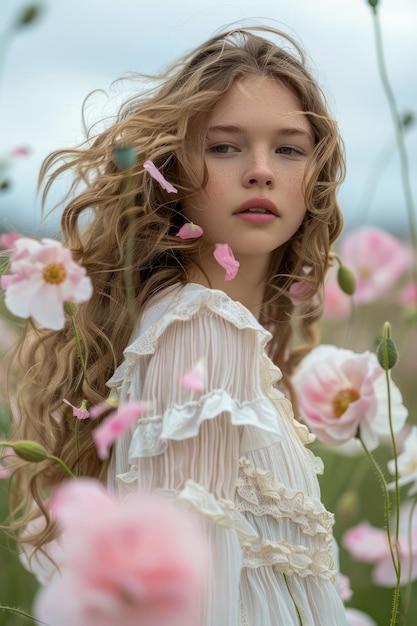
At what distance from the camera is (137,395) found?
3.43 ft

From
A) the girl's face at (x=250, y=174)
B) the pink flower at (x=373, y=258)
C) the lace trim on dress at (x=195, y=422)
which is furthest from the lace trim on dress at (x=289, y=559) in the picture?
the pink flower at (x=373, y=258)

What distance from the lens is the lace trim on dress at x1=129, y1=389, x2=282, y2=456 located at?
0.93 metres

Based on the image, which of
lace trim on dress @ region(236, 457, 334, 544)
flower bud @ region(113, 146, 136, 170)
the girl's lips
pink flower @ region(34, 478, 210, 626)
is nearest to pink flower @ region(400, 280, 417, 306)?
the girl's lips

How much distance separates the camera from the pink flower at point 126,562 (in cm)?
53

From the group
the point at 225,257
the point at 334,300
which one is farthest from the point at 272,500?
the point at 334,300

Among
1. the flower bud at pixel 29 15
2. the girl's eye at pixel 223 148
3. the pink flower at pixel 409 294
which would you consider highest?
the flower bud at pixel 29 15

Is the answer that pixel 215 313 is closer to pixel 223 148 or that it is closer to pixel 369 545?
pixel 223 148

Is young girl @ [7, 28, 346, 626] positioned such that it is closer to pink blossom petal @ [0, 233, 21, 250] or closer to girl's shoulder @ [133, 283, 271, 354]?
girl's shoulder @ [133, 283, 271, 354]

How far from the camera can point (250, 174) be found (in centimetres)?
114

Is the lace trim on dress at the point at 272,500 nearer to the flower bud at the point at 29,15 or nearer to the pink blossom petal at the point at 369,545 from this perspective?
the pink blossom petal at the point at 369,545

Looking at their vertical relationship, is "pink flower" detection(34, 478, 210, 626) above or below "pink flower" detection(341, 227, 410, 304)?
above

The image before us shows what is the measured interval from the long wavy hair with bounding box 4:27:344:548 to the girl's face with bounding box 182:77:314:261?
2 centimetres

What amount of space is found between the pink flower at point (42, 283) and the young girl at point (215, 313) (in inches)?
4.2

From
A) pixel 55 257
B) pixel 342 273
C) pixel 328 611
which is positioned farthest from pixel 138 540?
pixel 342 273
